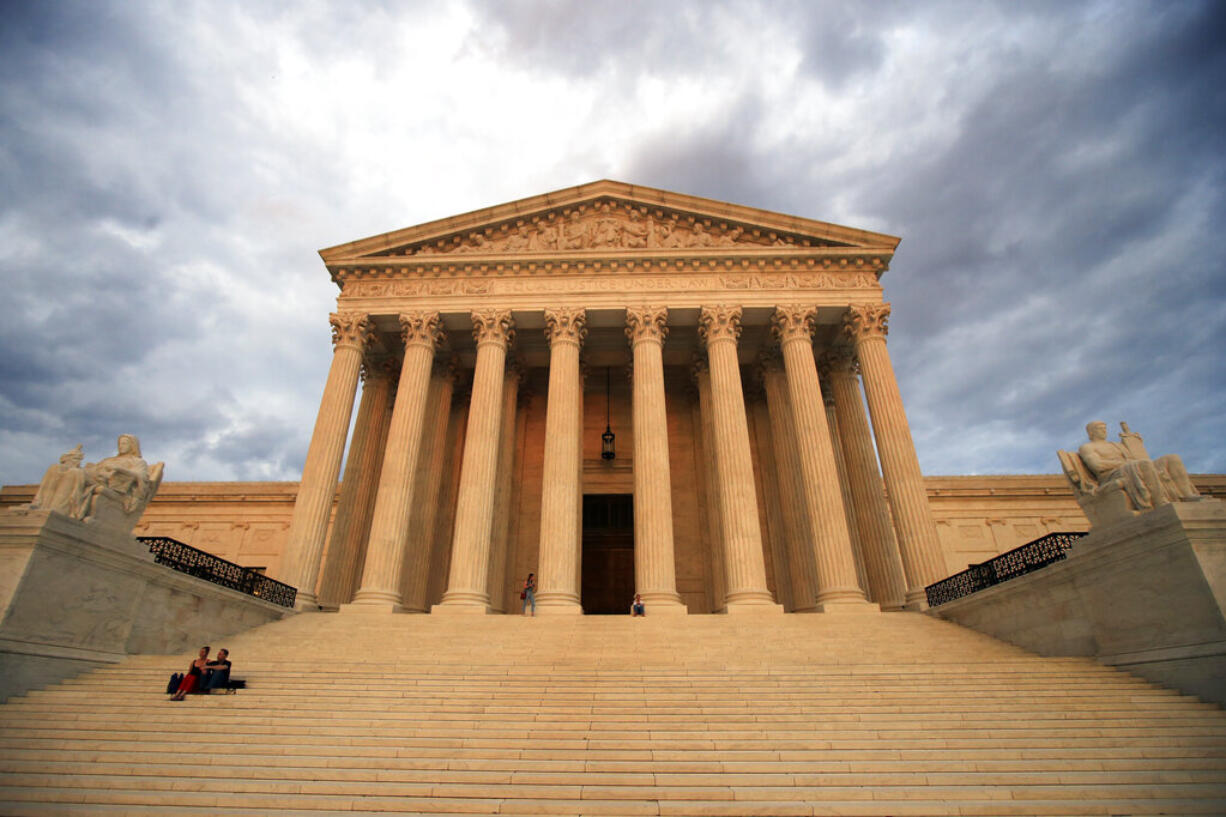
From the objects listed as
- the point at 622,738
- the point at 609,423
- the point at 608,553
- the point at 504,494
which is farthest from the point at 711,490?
the point at 622,738

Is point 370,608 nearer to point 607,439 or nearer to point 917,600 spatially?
point 607,439

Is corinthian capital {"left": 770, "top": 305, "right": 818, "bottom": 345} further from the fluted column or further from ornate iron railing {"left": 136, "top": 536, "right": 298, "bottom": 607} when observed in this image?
ornate iron railing {"left": 136, "top": 536, "right": 298, "bottom": 607}

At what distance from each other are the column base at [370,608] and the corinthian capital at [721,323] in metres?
13.2

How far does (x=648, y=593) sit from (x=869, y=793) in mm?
10936

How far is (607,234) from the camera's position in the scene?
23000mm

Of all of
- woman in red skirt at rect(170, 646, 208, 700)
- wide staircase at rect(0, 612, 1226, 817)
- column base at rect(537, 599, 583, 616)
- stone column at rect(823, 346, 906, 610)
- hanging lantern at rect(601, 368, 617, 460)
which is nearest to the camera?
wide staircase at rect(0, 612, 1226, 817)

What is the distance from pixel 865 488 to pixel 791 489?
2555 mm

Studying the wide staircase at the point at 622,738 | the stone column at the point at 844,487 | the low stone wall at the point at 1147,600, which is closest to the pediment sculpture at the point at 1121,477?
the low stone wall at the point at 1147,600

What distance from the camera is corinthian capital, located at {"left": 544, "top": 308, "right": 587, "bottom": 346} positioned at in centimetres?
2148

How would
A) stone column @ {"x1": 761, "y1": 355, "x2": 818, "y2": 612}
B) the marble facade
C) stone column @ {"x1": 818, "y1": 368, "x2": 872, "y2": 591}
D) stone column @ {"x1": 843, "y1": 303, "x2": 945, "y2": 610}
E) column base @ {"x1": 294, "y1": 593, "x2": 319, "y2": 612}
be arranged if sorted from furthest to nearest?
1. stone column @ {"x1": 818, "y1": 368, "x2": 872, "y2": 591}
2. stone column @ {"x1": 761, "y1": 355, "x2": 818, "y2": 612}
3. the marble facade
4. stone column @ {"x1": 843, "y1": 303, "x2": 945, "y2": 610}
5. column base @ {"x1": 294, "y1": 593, "x2": 319, "y2": 612}

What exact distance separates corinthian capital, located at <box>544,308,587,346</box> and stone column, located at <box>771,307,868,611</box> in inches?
276

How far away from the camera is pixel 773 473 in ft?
80.4

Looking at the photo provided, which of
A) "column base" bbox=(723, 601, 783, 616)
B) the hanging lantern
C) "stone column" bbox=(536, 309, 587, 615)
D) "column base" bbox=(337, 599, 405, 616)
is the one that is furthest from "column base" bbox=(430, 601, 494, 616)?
the hanging lantern

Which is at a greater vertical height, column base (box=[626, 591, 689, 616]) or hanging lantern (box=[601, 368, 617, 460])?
hanging lantern (box=[601, 368, 617, 460])
